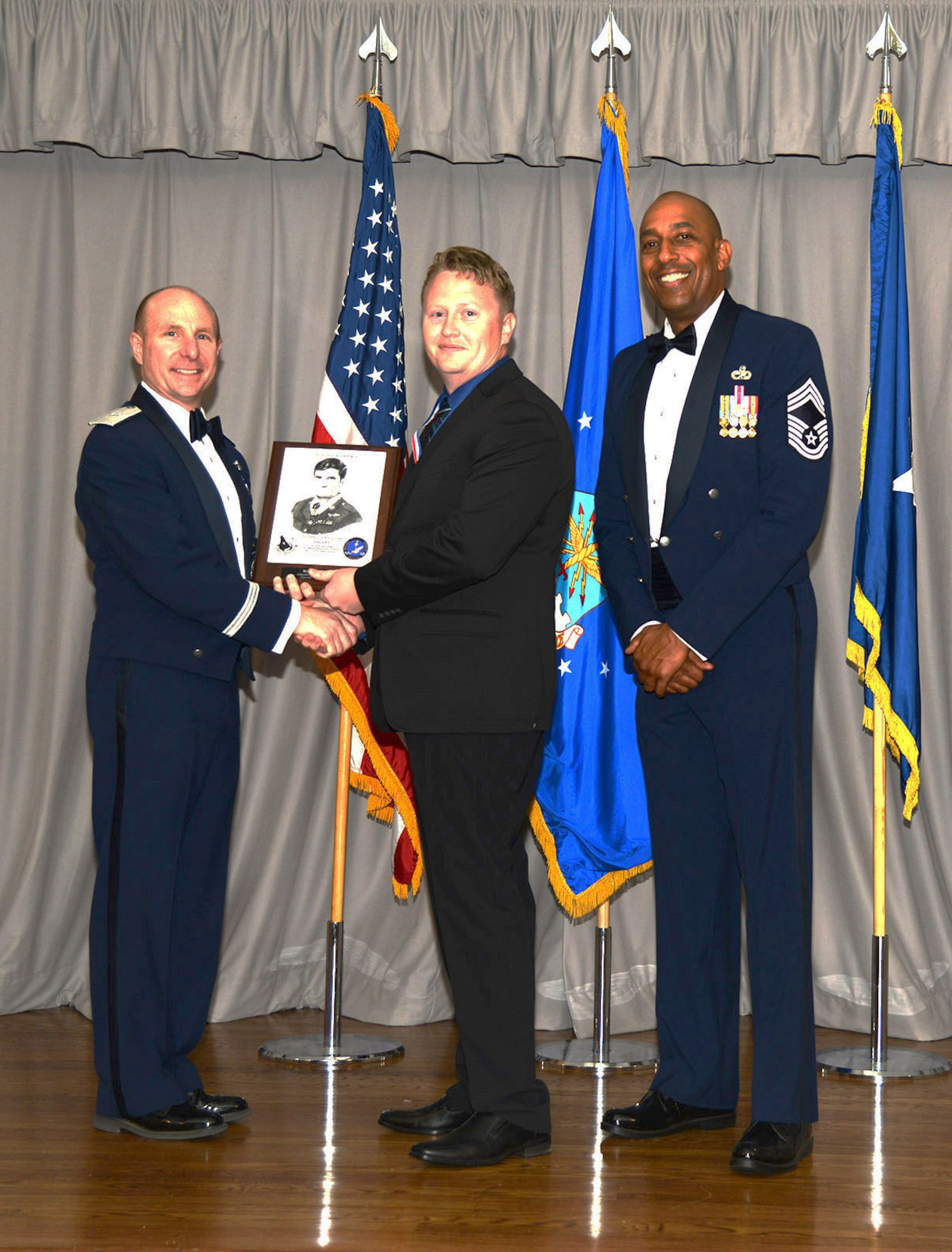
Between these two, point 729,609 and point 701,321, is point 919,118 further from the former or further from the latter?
point 729,609

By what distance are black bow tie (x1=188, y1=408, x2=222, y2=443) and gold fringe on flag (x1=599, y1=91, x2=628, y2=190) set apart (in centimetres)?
148

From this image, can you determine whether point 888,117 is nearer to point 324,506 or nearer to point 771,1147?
point 324,506

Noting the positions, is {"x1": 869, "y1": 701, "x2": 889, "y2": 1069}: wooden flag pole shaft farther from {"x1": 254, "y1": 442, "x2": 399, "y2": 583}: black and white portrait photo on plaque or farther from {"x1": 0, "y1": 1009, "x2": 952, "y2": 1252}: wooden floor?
{"x1": 254, "y1": 442, "x2": 399, "y2": 583}: black and white portrait photo on plaque

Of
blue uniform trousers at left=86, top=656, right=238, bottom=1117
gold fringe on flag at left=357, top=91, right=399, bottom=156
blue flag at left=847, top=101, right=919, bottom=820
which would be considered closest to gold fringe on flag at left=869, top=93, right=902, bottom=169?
blue flag at left=847, top=101, right=919, bottom=820

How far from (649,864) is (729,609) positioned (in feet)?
3.72

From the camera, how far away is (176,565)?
317cm

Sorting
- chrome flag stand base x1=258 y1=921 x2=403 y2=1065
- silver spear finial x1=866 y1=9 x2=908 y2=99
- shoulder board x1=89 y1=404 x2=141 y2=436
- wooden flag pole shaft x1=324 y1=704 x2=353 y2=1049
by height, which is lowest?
chrome flag stand base x1=258 y1=921 x2=403 y2=1065

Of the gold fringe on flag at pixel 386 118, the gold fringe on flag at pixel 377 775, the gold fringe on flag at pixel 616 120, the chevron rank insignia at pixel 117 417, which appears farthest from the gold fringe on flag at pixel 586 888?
the gold fringe on flag at pixel 386 118

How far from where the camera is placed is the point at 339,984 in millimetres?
4098

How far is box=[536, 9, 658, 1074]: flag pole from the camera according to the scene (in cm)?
393

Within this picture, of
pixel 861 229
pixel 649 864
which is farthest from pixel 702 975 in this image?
pixel 861 229

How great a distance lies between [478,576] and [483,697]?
0.84ft

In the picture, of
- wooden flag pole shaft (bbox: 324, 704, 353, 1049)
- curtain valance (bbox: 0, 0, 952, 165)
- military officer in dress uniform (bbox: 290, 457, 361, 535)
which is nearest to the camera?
military officer in dress uniform (bbox: 290, 457, 361, 535)

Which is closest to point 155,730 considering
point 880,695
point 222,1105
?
point 222,1105
